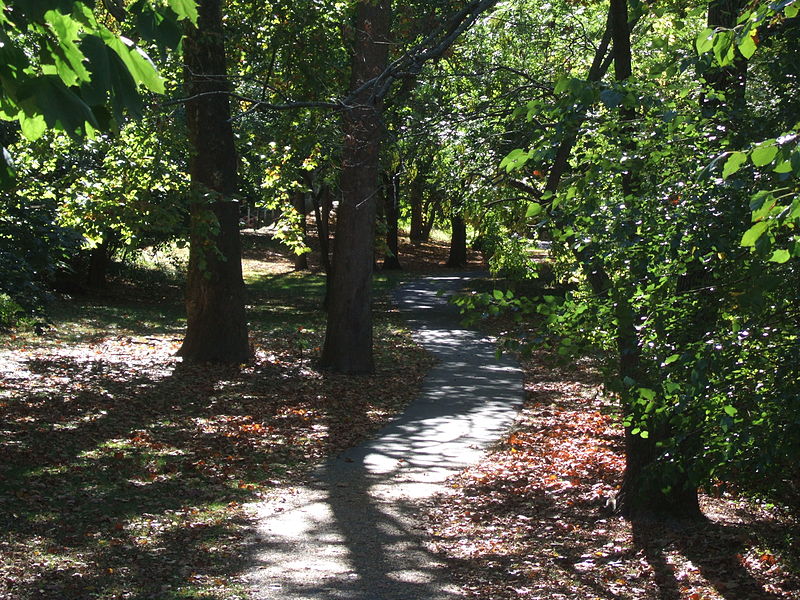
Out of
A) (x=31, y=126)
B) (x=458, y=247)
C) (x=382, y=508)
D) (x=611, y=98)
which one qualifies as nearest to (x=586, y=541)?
(x=382, y=508)

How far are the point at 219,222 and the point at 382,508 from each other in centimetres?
761

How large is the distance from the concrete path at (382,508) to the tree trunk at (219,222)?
3690 mm

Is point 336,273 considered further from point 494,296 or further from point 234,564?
point 494,296

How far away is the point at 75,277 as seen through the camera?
26234 mm

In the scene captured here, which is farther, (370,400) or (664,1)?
(370,400)

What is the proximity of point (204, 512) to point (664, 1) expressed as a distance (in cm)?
713

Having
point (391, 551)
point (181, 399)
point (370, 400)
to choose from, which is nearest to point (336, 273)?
point (370, 400)

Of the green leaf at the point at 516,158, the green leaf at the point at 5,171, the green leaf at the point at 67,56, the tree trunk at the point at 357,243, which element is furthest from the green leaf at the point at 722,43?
the tree trunk at the point at 357,243

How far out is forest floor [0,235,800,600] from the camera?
667 cm

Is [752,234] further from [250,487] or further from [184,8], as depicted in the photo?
[250,487]

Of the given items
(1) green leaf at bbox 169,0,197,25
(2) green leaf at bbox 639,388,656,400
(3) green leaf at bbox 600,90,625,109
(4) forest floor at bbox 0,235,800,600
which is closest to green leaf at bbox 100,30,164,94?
(1) green leaf at bbox 169,0,197,25

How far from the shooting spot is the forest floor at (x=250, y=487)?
6.67m

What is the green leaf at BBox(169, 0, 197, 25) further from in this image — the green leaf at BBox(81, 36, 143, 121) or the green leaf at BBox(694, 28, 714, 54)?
the green leaf at BBox(694, 28, 714, 54)

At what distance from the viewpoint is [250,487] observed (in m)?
9.21
